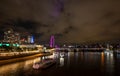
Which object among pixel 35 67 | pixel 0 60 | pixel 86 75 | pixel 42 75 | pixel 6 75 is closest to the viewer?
pixel 6 75

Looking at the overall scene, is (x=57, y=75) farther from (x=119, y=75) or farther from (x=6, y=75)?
(x=119, y=75)

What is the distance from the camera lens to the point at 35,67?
2363 inches

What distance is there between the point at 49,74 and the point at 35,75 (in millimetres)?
4711

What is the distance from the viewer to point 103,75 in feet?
180

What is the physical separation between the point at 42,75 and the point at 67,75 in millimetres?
7729

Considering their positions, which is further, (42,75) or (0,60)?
(0,60)

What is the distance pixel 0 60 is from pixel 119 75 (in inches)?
1769

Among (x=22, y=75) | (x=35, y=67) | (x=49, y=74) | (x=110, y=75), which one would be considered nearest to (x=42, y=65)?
(x=35, y=67)

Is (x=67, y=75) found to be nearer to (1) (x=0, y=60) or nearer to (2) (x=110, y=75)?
(2) (x=110, y=75)

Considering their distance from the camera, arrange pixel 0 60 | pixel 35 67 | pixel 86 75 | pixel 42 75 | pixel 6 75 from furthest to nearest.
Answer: pixel 0 60, pixel 35 67, pixel 86 75, pixel 42 75, pixel 6 75

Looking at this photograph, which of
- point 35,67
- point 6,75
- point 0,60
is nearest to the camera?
point 6,75

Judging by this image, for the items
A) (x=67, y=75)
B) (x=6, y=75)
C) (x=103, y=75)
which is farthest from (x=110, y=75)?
(x=6, y=75)

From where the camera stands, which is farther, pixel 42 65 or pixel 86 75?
pixel 42 65

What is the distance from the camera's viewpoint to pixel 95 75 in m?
53.8
